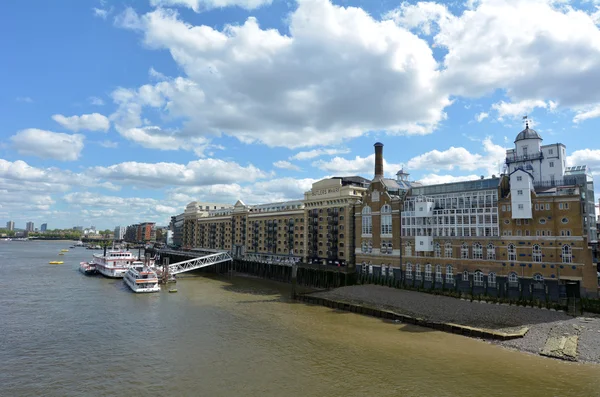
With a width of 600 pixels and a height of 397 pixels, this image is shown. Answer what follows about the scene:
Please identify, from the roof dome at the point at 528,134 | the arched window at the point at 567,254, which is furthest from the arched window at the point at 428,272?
the roof dome at the point at 528,134

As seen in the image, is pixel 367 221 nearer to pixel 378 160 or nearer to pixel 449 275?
pixel 378 160

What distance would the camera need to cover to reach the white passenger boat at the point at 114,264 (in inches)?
3853

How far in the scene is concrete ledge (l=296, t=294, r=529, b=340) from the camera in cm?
4238

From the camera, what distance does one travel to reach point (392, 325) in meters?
49.1

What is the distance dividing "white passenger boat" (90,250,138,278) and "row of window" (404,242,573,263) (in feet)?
236

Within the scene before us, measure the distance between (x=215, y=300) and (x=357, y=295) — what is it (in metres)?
25.0

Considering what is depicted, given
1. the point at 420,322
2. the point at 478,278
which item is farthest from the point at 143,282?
the point at 478,278

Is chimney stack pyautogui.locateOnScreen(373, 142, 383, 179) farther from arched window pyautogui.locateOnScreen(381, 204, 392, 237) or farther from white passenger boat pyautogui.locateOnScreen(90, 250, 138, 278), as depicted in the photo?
white passenger boat pyautogui.locateOnScreen(90, 250, 138, 278)

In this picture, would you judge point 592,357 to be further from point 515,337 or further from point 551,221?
point 551,221

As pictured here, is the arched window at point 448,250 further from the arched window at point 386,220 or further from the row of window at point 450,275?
the arched window at point 386,220

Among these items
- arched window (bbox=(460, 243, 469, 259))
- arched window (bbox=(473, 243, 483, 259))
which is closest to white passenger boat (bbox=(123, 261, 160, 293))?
arched window (bbox=(460, 243, 469, 259))

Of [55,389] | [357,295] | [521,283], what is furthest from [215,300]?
[521,283]

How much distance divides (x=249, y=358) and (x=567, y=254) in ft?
155

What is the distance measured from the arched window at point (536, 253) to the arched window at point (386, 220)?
25.9m
